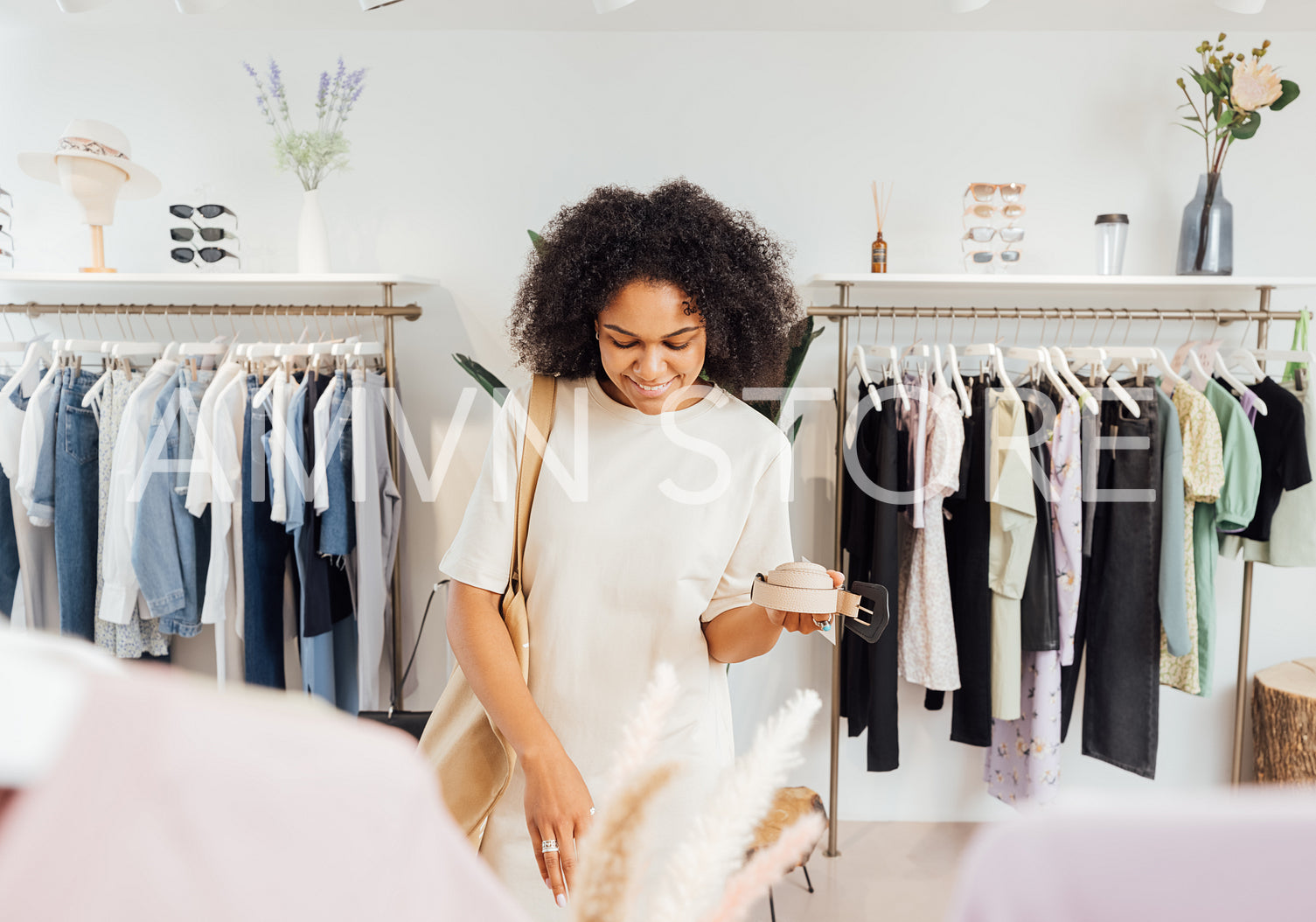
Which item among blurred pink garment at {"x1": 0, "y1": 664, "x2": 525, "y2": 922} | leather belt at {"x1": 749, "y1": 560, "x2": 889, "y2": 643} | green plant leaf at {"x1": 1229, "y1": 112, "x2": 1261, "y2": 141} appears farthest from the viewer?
green plant leaf at {"x1": 1229, "y1": 112, "x2": 1261, "y2": 141}

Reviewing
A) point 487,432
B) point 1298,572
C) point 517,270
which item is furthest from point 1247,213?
point 487,432

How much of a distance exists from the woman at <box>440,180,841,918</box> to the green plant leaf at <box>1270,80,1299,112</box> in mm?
1793

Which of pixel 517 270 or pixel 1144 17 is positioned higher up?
pixel 1144 17

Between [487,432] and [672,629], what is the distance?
1440mm

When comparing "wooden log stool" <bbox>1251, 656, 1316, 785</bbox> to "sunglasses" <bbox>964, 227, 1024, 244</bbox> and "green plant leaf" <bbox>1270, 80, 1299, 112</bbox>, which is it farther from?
"green plant leaf" <bbox>1270, 80, 1299, 112</bbox>

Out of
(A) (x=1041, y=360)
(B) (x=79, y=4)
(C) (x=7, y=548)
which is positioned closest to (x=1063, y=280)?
(A) (x=1041, y=360)

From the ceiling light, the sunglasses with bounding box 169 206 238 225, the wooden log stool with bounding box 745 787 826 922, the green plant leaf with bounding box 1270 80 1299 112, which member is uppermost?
the green plant leaf with bounding box 1270 80 1299 112

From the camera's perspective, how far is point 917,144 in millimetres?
2332

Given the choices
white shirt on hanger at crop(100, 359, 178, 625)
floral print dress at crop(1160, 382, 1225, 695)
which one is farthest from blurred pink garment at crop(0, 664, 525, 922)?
floral print dress at crop(1160, 382, 1225, 695)

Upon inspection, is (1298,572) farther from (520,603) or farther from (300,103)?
(300,103)

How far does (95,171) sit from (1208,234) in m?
3.08

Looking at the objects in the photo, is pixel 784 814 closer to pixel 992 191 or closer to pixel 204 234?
pixel 992 191

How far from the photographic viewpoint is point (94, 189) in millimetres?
2084

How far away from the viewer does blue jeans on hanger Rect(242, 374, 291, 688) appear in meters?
2.00
